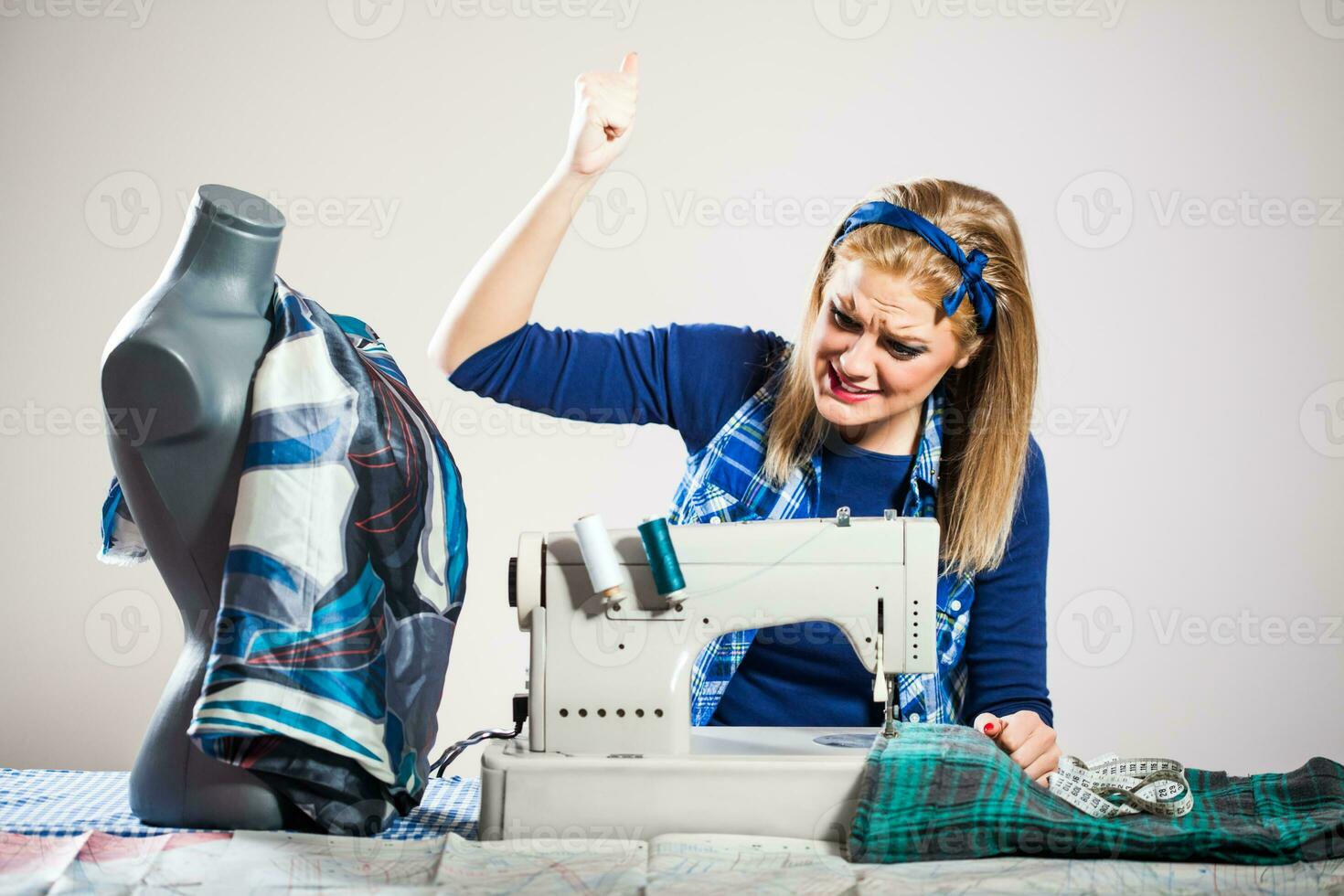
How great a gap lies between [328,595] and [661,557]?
335 mm

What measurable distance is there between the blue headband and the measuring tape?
1.87 feet

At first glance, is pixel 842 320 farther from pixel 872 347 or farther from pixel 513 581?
pixel 513 581

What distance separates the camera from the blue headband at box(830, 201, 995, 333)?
1.63 m

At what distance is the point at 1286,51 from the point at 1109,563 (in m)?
1.30

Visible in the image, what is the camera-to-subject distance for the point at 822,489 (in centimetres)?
178

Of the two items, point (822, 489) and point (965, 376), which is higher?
point (965, 376)

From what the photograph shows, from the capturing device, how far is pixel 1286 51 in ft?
10.3

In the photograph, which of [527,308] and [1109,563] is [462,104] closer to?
[527,308]

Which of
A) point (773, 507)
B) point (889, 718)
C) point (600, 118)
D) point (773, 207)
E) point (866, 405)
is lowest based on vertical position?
point (889, 718)

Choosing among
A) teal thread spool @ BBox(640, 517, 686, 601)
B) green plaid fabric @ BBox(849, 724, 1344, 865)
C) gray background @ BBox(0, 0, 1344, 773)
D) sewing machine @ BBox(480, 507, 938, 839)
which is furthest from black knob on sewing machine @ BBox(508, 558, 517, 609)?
gray background @ BBox(0, 0, 1344, 773)

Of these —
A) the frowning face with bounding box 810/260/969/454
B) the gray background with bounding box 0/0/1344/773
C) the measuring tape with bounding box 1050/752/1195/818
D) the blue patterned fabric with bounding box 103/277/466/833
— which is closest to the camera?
the blue patterned fabric with bounding box 103/277/466/833

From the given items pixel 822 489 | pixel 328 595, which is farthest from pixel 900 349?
pixel 328 595

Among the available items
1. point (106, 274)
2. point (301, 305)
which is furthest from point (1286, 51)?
point (106, 274)

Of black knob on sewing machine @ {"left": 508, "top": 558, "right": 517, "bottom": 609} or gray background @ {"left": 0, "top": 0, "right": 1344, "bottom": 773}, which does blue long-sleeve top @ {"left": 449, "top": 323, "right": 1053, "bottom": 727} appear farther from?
gray background @ {"left": 0, "top": 0, "right": 1344, "bottom": 773}
